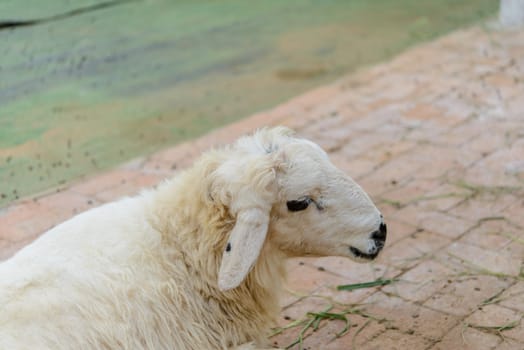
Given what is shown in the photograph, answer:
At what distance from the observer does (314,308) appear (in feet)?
13.6

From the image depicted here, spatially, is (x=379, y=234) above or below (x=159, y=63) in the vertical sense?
above

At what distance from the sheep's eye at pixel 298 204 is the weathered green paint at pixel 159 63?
2803mm

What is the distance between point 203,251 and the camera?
338 cm

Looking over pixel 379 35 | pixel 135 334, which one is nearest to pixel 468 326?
pixel 135 334

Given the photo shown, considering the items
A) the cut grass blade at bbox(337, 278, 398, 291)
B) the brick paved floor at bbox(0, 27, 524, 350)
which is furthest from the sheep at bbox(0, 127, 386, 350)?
the cut grass blade at bbox(337, 278, 398, 291)

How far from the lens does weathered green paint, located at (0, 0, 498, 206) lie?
6410 mm

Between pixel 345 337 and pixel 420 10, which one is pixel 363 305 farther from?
pixel 420 10

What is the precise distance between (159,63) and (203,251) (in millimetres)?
5133

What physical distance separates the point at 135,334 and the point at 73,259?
400 millimetres

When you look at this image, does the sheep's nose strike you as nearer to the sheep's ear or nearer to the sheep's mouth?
the sheep's mouth

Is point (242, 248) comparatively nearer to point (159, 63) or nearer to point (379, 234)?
point (379, 234)

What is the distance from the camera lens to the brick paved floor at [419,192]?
395cm

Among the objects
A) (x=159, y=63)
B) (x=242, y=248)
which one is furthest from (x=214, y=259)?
(x=159, y=63)

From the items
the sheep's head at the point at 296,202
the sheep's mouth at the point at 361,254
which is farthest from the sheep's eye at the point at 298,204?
the sheep's mouth at the point at 361,254
